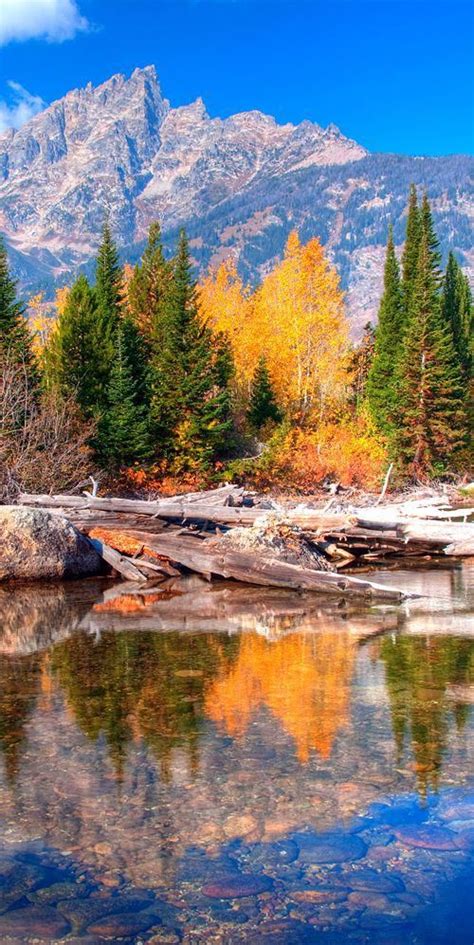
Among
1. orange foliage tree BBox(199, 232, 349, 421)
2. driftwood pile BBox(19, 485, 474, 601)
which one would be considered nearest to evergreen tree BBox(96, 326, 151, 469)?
orange foliage tree BBox(199, 232, 349, 421)

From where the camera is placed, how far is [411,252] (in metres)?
62.8

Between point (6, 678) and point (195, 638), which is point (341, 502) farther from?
point (6, 678)

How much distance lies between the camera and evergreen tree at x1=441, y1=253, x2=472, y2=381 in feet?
202

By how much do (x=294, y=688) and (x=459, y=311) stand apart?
215ft

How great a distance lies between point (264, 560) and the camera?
15148 millimetres

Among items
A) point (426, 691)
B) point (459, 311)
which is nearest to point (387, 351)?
point (459, 311)

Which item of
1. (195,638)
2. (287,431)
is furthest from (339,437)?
(195,638)

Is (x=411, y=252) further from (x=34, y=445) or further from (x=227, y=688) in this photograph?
(x=227, y=688)

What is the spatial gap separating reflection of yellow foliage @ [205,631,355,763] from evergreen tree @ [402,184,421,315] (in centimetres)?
5072

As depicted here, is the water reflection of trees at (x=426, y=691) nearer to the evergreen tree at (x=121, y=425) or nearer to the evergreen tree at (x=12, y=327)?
the evergreen tree at (x=12, y=327)

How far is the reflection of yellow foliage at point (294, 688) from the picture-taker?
7.05m

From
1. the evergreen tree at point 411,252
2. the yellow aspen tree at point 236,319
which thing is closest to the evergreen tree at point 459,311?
the evergreen tree at point 411,252

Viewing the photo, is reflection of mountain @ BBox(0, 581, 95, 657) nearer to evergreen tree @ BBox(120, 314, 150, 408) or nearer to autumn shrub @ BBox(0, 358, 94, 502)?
autumn shrub @ BBox(0, 358, 94, 502)

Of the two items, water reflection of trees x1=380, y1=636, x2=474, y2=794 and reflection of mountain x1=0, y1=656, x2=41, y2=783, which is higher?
reflection of mountain x1=0, y1=656, x2=41, y2=783
